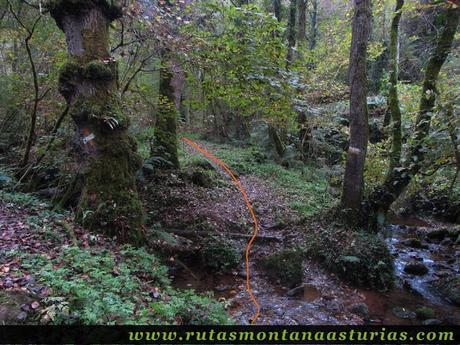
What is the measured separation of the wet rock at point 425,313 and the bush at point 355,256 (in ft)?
3.06

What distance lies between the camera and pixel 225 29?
6.91 m

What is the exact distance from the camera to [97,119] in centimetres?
572

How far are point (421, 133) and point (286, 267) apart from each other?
4000 millimetres

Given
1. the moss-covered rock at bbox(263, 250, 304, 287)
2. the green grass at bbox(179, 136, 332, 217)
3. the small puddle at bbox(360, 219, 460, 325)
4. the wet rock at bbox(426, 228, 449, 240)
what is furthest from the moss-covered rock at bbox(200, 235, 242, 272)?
the wet rock at bbox(426, 228, 449, 240)

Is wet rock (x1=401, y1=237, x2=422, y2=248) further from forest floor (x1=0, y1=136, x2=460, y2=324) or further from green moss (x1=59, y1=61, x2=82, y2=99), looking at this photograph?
green moss (x1=59, y1=61, x2=82, y2=99)

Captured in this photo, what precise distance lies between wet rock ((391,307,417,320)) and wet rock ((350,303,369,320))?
1.64ft

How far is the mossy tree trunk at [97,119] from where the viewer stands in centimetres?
568

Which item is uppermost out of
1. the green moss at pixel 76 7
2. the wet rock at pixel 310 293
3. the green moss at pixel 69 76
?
the green moss at pixel 76 7

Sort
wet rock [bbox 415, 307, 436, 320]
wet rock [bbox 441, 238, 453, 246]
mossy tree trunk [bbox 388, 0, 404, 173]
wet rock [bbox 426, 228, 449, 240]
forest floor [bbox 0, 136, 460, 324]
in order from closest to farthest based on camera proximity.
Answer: forest floor [bbox 0, 136, 460, 324]
wet rock [bbox 415, 307, 436, 320]
mossy tree trunk [bbox 388, 0, 404, 173]
wet rock [bbox 441, 238, 453, 246]
wet rock [bbox 426, 228, 449, 240]

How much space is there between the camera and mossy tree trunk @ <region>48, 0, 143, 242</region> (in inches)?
224

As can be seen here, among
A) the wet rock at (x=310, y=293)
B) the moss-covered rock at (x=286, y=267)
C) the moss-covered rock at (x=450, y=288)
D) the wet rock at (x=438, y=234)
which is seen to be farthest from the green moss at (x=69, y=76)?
the wet rock at (x=438, y=234)

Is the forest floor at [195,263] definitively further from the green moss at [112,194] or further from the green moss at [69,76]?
the green moss at [69,76]

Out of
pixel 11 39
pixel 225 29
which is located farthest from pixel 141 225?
pixel 11 39

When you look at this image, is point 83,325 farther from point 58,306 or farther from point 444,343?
point 444,343
